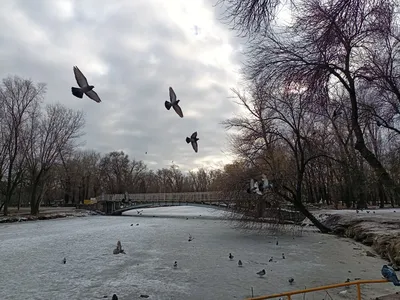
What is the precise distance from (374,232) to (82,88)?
1338 centimetres

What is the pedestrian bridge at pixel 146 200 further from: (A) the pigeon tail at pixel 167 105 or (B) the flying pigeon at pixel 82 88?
(B) the flying pigeon at pixel 82 88

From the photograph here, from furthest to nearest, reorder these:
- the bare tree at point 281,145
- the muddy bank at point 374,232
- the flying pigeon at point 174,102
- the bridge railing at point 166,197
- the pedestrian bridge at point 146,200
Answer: the pedestrian bridge at point 146,200, the bridge railing at point 166,197, the bare tree at point 281,145, the muddy bank at point 374,232, the flying pigeon at point 174,102

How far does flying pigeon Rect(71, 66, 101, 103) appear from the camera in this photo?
5.96 meters

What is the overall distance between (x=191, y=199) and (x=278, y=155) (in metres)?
23.5

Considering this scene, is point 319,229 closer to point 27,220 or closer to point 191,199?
point 191,199

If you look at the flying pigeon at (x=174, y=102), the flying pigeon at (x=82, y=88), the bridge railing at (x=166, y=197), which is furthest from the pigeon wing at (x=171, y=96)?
the bridge railing at (x=166, y=197)

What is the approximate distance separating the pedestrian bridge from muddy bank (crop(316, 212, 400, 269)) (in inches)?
697

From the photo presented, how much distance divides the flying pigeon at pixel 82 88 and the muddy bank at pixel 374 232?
9.13 metres

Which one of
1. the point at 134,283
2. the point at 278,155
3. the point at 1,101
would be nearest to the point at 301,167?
the point at 278,155

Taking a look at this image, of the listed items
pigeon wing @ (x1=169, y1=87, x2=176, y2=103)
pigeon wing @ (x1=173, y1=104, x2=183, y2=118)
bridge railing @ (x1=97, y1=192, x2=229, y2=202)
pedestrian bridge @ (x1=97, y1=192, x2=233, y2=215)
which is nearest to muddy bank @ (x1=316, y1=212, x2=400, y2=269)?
pigeon wing @ (x1=173, y1=104, x2=183, y2=118)

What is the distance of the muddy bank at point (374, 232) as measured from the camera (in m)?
10.9

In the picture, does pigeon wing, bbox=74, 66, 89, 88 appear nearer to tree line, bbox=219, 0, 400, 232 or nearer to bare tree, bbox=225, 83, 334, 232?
tree line, bbox=219, 0, 400, 232

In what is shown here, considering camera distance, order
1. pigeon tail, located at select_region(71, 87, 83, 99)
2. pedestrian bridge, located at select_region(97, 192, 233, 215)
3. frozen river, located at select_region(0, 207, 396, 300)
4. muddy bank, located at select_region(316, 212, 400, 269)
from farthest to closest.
Result: pedestrian bridge, located at select_region(97, 192, 233, 215), muddy bank, located at select_region(316, 212, 400, 269), frozen river, located at select_region(0, 207, 396, 300), pigeon tail, located at select_region(71, 87, 83, 99)

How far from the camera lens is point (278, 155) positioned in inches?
759
